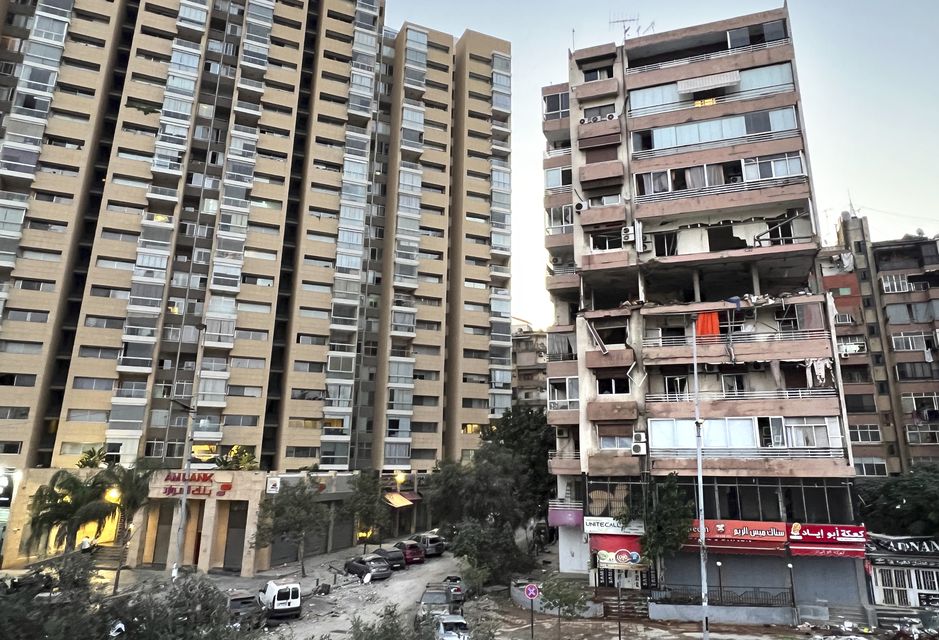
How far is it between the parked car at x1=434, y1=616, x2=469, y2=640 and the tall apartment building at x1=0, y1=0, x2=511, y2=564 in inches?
1222

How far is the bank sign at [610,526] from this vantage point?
104 feet

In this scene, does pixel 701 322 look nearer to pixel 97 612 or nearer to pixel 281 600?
pixel 281 600

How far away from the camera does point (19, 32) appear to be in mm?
53469

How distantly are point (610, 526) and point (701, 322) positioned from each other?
13.3 meters

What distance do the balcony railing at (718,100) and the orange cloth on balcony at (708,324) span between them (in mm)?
14048

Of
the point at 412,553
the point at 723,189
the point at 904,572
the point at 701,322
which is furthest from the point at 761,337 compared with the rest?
the point at 412,553

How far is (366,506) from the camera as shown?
45.0 metres

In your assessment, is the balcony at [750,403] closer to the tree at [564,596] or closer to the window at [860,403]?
the tree at [564,596]

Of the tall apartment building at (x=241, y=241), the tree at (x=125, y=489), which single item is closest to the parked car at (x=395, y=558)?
the tree at (x=125, y=489)

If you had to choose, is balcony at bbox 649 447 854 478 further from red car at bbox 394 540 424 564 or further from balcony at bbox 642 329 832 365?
red car at bbox 394 540 424 564

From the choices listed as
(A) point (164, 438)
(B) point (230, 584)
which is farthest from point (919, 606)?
(A) point (164, 438)

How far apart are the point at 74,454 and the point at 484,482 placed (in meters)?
36.6

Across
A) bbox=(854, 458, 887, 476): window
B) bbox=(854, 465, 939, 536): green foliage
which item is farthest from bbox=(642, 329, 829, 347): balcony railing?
bbox=(854, 458, 887, 476): window

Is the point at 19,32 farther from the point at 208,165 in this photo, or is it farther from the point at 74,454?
the point at 74,454
